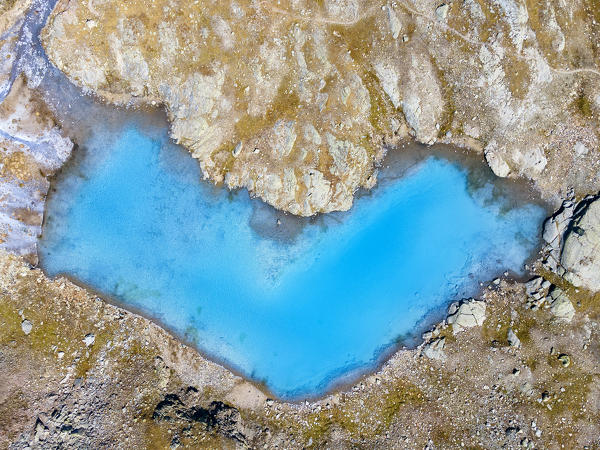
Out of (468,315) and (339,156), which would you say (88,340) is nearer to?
(339,156)

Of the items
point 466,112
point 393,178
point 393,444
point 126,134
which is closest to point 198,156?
point 126,134

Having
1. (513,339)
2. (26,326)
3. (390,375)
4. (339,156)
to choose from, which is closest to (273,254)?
(339,156)

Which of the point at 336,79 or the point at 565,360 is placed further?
the point at 565,360

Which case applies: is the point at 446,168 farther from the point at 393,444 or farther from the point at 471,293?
the point at 393,444

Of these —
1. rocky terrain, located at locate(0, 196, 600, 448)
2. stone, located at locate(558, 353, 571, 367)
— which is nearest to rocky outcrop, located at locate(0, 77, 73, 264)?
rocky terrain, located at locate(0, 196, 600, 448)

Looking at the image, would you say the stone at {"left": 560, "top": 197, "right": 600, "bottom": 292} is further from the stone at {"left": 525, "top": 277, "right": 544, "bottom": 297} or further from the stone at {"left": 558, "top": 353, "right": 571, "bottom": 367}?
the stone at {"left": 558, "top": 353, "right": 571, "bottom": 367}

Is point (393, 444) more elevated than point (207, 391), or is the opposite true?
point (393, 444)
